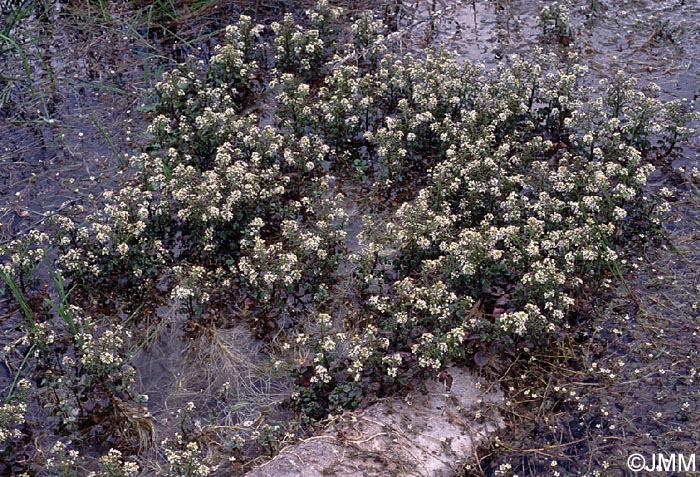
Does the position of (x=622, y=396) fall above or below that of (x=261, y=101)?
below

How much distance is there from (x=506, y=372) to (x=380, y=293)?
124 centimetres

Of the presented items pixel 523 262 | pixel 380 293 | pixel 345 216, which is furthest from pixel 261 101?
pixel 523 262

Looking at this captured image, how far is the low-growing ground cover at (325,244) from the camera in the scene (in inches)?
232

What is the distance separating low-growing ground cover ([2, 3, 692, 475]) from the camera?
19.4 feet

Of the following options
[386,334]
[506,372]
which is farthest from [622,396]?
[386,334]

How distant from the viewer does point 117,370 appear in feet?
19.5

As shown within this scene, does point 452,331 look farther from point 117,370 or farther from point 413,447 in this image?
point 117,370

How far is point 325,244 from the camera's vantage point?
675 cm

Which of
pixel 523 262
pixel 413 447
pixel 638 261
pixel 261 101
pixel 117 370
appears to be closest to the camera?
pixel 413 447

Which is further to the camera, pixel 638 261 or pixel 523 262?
pixel 638 261

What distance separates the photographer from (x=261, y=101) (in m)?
8.91

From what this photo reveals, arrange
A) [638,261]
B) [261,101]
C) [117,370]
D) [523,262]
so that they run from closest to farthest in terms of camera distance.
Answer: [117,370] → [523,262] → [638,261] → [261,101]

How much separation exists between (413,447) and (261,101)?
15.8ft

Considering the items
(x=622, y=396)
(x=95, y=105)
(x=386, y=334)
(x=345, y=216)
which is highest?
(x=95, y=105)
